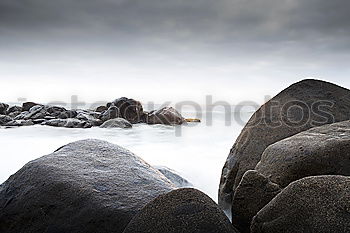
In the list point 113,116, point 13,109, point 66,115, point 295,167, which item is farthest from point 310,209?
point 13,109

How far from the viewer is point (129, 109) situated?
1399 centimetres

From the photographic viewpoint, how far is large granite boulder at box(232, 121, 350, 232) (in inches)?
78.6

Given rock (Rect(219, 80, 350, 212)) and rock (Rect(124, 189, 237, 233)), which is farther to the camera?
rock (Rect(219, 80, 350, 212))

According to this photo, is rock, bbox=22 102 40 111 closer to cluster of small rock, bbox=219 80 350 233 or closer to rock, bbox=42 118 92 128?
rock, bbox=42 118 92 128

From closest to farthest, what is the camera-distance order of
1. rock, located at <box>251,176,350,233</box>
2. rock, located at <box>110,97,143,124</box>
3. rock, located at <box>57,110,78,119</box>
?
rock, located at <box>251,176,350,233</box>
rock, located at <box>110,97,143,124</box>
rock, located at <box>57,110,78,119</box>

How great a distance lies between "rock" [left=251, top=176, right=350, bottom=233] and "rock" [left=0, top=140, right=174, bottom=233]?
31.6 inches

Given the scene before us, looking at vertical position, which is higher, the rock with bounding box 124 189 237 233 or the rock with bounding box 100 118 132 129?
the rock with bounding box 124 189 237 233

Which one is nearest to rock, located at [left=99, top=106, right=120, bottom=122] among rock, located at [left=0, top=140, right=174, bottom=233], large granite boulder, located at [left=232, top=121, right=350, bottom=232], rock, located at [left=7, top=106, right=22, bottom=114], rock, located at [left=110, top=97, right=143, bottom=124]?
rock, located at [left=110, top=97, right=143, bottom=124]

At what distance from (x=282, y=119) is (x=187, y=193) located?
2008 mm

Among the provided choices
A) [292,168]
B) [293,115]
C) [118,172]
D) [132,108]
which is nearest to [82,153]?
[118,172]

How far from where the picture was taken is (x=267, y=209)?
1704 mm

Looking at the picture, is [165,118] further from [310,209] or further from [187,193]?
[310,209]

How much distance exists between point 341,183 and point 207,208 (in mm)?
625

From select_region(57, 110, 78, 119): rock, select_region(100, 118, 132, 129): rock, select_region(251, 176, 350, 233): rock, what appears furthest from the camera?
select_region(57, 110, 78, 119): rock
